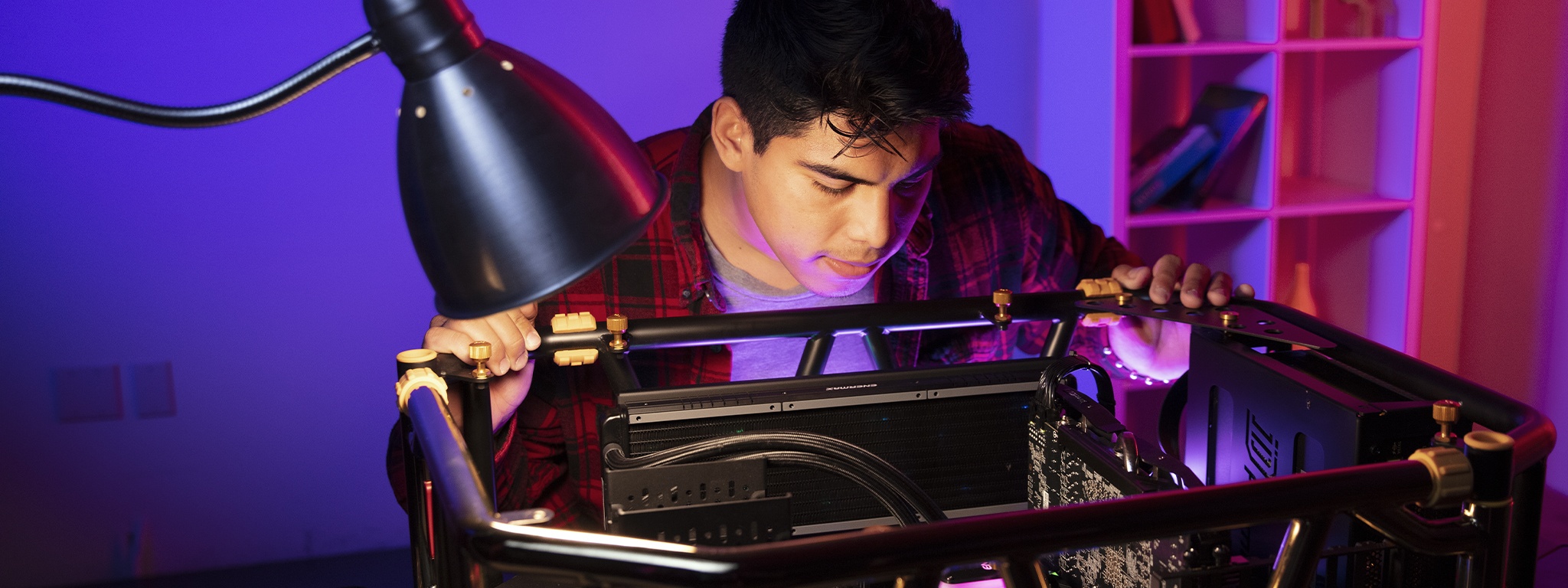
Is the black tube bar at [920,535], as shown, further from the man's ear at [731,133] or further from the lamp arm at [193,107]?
the man's ear at [731,133]

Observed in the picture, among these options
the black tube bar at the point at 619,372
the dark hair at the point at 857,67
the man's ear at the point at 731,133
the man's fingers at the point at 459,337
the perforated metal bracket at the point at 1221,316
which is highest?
the dark hair at the point at 857,67

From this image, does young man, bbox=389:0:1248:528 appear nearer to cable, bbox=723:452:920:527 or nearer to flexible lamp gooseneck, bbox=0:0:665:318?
cable, bbox=723:452:920:527

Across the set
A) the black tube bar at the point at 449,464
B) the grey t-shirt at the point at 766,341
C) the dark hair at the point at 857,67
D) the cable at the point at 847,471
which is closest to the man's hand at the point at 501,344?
the black tube bar at the point at 449,464

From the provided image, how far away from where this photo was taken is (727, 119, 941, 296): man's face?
109 cm

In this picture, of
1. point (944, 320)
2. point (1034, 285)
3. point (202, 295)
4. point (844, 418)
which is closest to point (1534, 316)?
point (1034, 285)

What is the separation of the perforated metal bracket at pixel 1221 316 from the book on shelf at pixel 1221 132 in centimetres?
119

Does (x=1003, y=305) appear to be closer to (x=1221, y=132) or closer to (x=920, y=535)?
(x=920, y=535)

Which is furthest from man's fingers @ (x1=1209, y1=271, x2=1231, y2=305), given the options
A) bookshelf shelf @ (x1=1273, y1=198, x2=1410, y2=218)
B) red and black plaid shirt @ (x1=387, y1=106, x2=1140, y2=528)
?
bookshelf shelf @ (x1=1273, y1=198, x2=1410, y2=218)

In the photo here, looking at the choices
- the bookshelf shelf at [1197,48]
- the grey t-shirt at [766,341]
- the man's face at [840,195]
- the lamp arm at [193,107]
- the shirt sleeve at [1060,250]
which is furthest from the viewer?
the bookshelf shelf at [1197,48]

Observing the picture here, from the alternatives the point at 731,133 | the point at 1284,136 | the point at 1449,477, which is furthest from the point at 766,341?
the point at 1284,136

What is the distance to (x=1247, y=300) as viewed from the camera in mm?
1044

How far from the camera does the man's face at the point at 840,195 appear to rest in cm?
109

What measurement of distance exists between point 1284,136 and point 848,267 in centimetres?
174

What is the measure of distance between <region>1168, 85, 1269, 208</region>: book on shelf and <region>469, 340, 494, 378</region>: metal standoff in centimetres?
Answer: 171
